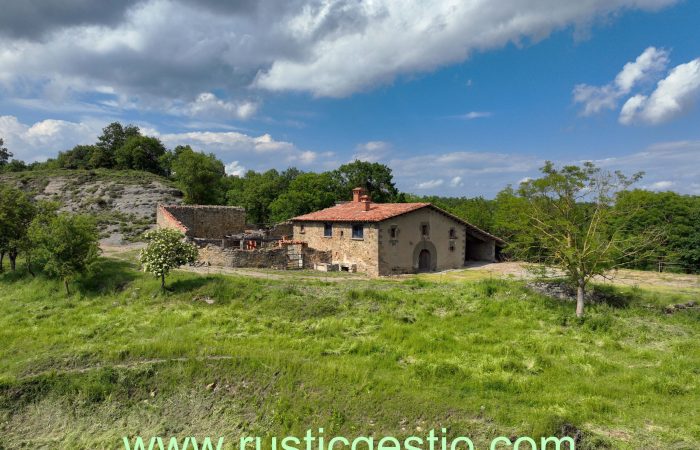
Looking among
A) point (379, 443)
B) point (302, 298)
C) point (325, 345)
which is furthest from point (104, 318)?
point (379, 443)

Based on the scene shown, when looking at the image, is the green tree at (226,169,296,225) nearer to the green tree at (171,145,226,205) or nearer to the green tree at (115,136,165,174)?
the green tree at (171,145,226,205)

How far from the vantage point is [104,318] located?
18.1 m

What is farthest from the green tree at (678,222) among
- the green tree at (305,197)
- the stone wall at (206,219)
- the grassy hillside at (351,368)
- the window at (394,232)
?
the stone wall at (206,219)

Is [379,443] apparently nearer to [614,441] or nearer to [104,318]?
[614,441]

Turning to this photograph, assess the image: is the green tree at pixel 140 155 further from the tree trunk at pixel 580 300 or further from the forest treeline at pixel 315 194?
the tree trunk at pixel 580 300

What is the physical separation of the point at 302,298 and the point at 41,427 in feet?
33.4

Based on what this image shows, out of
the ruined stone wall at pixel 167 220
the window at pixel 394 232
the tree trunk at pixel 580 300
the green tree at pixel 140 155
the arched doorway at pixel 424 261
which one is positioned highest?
the green tree at pixel 140 155

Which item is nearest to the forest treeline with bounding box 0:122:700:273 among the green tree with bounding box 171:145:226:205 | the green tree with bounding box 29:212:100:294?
the green tree with bounding box 171:145:226:205

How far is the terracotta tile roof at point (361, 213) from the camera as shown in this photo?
29555 mm

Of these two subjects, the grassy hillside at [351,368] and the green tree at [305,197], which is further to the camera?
the green tree at [305,197]

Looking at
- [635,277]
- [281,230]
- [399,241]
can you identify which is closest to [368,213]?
[399,241]

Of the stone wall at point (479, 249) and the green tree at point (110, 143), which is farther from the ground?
the green tree at point (110, 143)

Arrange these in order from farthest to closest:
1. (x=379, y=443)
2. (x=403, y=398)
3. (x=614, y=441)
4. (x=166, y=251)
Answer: (x=166, y=251)
(x=403, y=398)
(x=379, y=443)
(x=614, y=441)

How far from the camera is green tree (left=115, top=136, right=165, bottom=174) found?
81.2m
